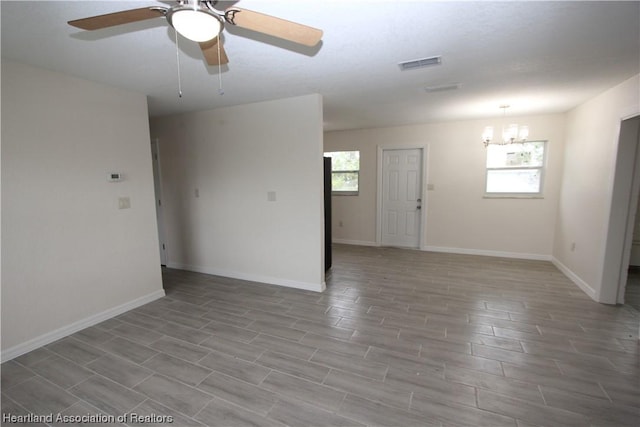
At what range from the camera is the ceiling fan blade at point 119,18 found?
130 cm

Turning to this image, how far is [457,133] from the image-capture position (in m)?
5.20

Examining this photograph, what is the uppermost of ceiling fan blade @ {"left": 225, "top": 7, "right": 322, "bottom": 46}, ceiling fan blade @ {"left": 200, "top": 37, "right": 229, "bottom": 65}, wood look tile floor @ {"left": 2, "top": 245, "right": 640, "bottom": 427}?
ceiling fan blade @ {"left": 200, "top": 37, "right": 229, "bottom": 65}

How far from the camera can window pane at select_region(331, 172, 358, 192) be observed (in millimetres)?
6195

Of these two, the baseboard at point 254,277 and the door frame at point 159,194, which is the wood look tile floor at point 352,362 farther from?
the door frame at point 159,194

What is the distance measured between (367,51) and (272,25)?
1033 mm

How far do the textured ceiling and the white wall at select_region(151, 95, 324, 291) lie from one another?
1.31ft

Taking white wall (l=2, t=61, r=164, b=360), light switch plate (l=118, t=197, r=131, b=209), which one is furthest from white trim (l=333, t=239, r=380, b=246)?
light switch plate (l=118, t=197, r=131, b=209)

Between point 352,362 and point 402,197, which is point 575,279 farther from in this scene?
point 352,362

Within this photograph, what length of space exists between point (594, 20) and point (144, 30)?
2940 mm

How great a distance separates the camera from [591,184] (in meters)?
3.57

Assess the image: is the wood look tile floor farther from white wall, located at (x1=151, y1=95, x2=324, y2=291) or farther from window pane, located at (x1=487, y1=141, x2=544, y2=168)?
window pane, located at (x1=487, y1=141, x2=544, y2=168)

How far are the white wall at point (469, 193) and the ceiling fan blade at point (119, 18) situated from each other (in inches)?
195

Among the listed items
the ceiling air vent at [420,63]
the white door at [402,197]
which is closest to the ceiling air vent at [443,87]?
the ceiling air vent at [420,63]

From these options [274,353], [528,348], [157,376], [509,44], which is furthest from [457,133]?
[157,376]
